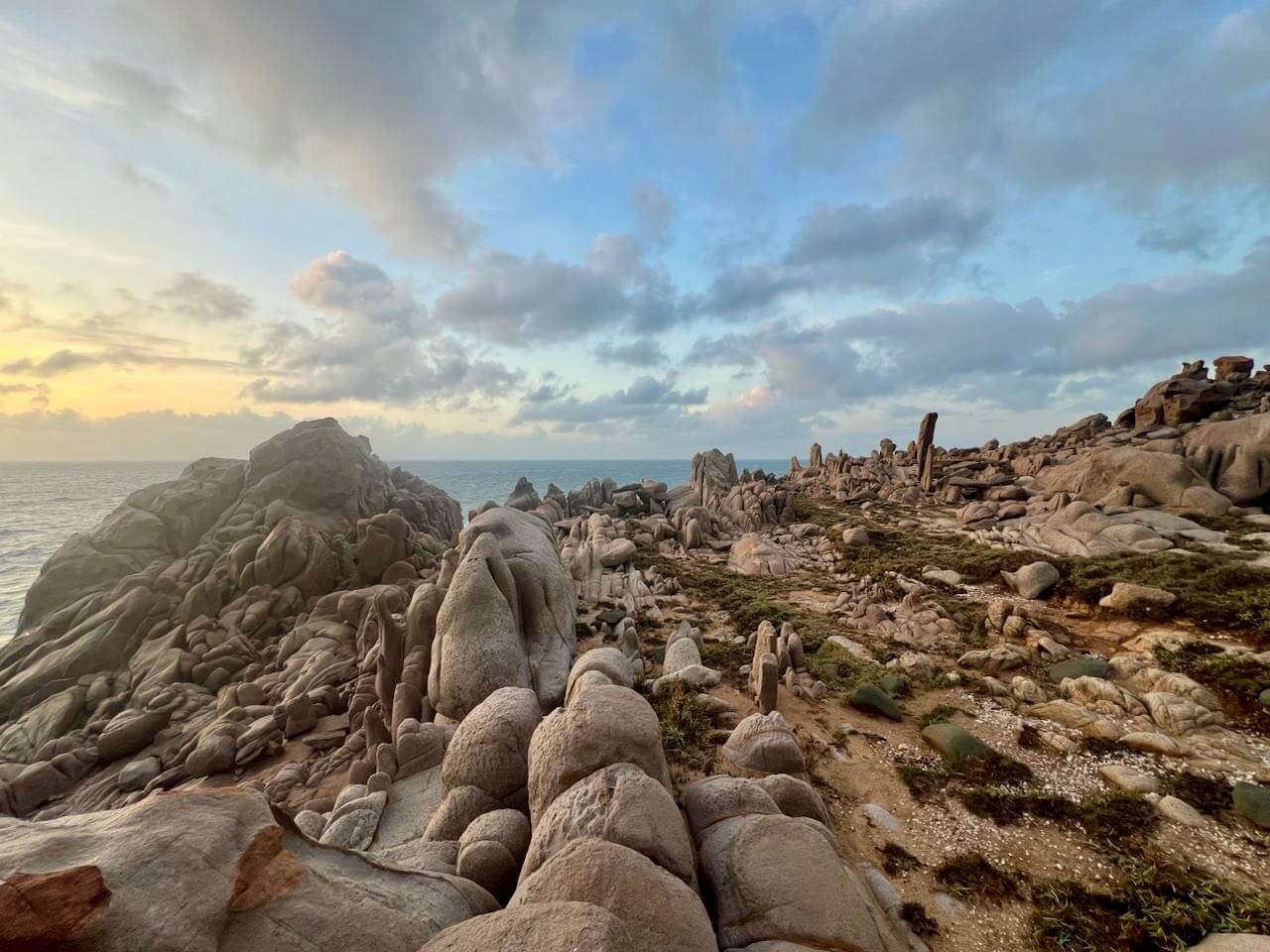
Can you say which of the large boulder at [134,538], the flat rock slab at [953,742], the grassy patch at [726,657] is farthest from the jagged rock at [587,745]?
the large boulder at [134,538]

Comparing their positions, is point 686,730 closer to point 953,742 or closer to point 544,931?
point 953,742

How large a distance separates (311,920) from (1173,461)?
43.5 metres

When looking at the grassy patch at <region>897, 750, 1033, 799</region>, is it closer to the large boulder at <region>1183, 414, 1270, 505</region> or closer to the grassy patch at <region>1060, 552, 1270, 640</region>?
the grassy patch at <region>1060, 552, 1270, 640</region>

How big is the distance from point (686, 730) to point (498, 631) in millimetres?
6189

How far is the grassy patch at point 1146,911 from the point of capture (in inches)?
290

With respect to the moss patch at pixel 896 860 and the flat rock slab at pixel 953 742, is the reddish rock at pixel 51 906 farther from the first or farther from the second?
the flat rock slab at pixel 953 742

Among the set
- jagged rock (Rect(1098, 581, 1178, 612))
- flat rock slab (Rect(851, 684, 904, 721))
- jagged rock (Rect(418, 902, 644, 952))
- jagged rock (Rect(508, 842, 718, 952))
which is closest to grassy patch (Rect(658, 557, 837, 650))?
flat rock slab (Rect(851, 684, 904, 721))

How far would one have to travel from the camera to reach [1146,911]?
777 centimetres

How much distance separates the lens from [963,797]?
10.7 m

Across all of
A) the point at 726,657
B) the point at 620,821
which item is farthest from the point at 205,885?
the point at 726,657

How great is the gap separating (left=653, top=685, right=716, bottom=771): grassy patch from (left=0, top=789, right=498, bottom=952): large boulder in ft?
22.5

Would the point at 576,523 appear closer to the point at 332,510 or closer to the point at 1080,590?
the point at 332,510

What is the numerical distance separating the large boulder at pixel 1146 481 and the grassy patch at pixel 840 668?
Answer: 2440cm

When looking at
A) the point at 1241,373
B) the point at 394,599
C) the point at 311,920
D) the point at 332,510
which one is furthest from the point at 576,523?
the point at 1241,373
